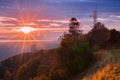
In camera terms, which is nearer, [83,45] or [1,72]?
[83,45]

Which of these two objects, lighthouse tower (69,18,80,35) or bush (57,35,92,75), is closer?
bush (57,35,92,75)

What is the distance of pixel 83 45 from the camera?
6675 cm

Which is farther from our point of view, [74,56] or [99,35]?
[99,35]

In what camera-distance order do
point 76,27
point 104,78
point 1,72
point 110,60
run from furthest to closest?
1. point 1,72
2. point 76,27
3. point 110,60
4. point 104,78

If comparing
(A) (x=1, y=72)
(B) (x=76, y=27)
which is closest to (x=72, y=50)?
(B) (x=76, y=27)

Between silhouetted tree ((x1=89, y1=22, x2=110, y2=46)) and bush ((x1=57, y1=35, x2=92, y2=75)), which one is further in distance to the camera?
silhouetted tree ((x1=89, y1=22, x2=110, y2=46))

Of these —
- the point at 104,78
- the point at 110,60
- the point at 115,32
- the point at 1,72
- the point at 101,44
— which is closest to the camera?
the point at 104,78

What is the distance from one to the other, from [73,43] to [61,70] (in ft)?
20.4

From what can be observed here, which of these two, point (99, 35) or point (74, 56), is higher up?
point (99, 35)

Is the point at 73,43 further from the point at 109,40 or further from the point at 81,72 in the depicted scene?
the point at 109,40

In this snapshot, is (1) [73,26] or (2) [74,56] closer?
(2) [74,56]

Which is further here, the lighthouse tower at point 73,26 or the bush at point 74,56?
the lighthouse tower at point 73,26

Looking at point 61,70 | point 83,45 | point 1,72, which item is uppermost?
point 83,45

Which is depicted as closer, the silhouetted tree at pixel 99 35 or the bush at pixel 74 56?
the bush at pixel 74 56
